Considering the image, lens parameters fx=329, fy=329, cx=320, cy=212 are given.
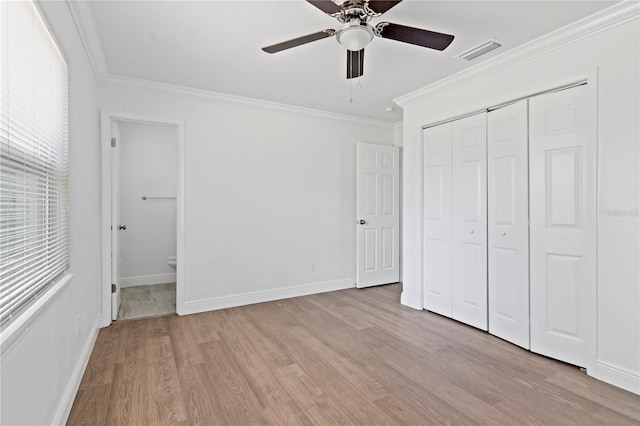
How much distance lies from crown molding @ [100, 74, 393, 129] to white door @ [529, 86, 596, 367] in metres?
2.56

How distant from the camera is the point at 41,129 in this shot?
5.20 ft

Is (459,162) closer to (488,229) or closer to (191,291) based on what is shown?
(488,229)

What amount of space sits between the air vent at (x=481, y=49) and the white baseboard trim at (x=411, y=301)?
253cm

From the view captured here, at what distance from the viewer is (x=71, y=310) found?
205 centimetres

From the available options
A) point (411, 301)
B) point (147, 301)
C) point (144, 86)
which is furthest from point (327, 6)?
point (147, 301)

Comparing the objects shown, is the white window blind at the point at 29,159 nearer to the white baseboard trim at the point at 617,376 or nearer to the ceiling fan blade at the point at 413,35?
the ceiling fan blade at the point at 413,35

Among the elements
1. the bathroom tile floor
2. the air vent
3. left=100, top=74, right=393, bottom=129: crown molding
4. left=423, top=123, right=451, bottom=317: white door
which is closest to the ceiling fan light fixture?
the air vent

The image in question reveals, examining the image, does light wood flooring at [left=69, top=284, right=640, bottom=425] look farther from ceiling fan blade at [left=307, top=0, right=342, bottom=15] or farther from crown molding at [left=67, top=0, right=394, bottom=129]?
crown molding at [left=67, top=0, right=394, bottom=129]

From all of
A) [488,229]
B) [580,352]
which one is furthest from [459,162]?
[580,352]

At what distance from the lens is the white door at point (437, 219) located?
11.4ft

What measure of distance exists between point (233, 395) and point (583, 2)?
11.1ft

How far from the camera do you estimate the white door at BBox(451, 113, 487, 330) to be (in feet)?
10.3

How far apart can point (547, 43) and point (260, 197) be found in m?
3.14

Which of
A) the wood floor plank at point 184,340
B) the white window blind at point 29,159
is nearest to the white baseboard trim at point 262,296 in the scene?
the wood floor plank at point 184,340
